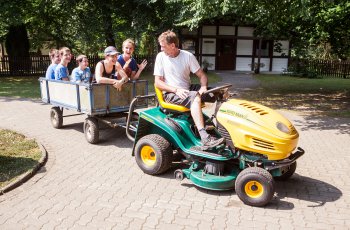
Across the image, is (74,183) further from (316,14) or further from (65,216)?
(316,14)

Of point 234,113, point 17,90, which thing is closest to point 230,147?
point 234,113

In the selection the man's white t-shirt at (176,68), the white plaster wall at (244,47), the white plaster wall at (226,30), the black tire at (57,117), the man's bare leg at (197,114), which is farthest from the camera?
the white plaster wall at (244,47)

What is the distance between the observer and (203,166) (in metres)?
5.06

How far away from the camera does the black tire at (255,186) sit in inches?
169

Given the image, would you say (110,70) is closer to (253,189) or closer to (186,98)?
(186,98)

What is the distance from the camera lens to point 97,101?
266 inches

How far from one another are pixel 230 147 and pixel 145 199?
4.20 ft

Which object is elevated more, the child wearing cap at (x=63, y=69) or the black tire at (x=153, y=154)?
the child wearing cap at (x=63, y=69)

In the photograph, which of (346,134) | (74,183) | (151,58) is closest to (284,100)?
(346,134)

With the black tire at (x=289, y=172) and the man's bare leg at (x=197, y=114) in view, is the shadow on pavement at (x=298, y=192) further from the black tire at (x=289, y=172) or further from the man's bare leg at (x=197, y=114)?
the man's bare leg at (x=197, y=114)

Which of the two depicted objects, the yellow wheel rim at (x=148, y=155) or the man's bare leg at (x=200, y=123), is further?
the yellow wheel rim at (x=148, y=155)

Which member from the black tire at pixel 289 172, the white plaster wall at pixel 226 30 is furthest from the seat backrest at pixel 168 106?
the white plaster wall at pixel 226 30

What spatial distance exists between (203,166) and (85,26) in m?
15.4

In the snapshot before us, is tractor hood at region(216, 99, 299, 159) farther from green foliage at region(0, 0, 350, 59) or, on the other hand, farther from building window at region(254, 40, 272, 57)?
building window at region(254, 40, 272, 57)
